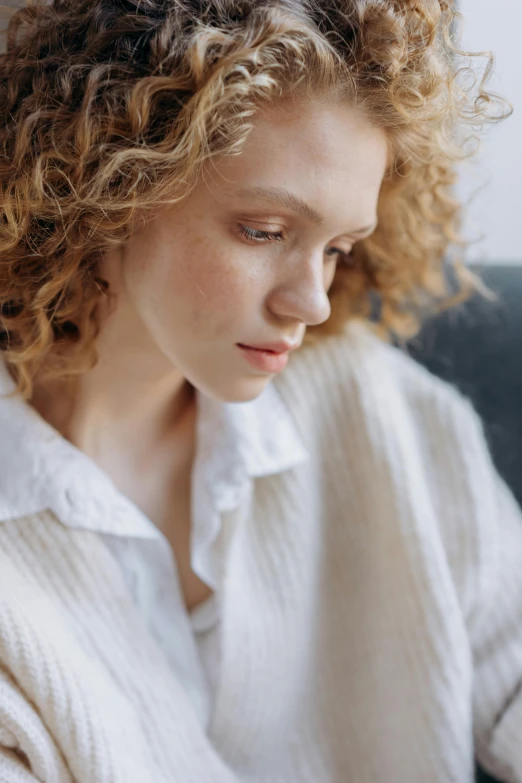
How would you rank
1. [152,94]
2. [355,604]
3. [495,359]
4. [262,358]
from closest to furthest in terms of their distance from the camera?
[152,94]
[262,358]
[355,604]
[495,359]

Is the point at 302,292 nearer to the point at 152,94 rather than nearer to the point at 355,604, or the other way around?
the point at 152,94

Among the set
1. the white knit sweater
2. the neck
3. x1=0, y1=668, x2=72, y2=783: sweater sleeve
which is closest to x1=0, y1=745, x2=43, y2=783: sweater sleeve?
x1=0, y1=668, x2=72, y2=783: sweater sleeve

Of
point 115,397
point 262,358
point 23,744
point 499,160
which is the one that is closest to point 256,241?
point 262,358

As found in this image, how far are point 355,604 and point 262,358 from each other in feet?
1.30

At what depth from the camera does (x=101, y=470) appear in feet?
2.89

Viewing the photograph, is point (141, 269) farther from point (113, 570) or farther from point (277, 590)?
point (277, 590)

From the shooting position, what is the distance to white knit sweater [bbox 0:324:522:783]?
2.83 feet

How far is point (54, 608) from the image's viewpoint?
0.80m

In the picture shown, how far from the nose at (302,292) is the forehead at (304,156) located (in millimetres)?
52

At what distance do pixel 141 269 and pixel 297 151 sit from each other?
18 cm

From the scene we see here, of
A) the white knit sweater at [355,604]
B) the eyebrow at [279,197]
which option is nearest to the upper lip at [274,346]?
the eyebrow at [279,197]

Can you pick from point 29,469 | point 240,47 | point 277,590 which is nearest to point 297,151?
point 240,47

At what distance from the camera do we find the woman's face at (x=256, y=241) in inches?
27.4

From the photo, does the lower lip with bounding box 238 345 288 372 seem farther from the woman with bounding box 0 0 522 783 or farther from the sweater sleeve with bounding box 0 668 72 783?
the sweater sleeve with bounding box 0 668 72 783
